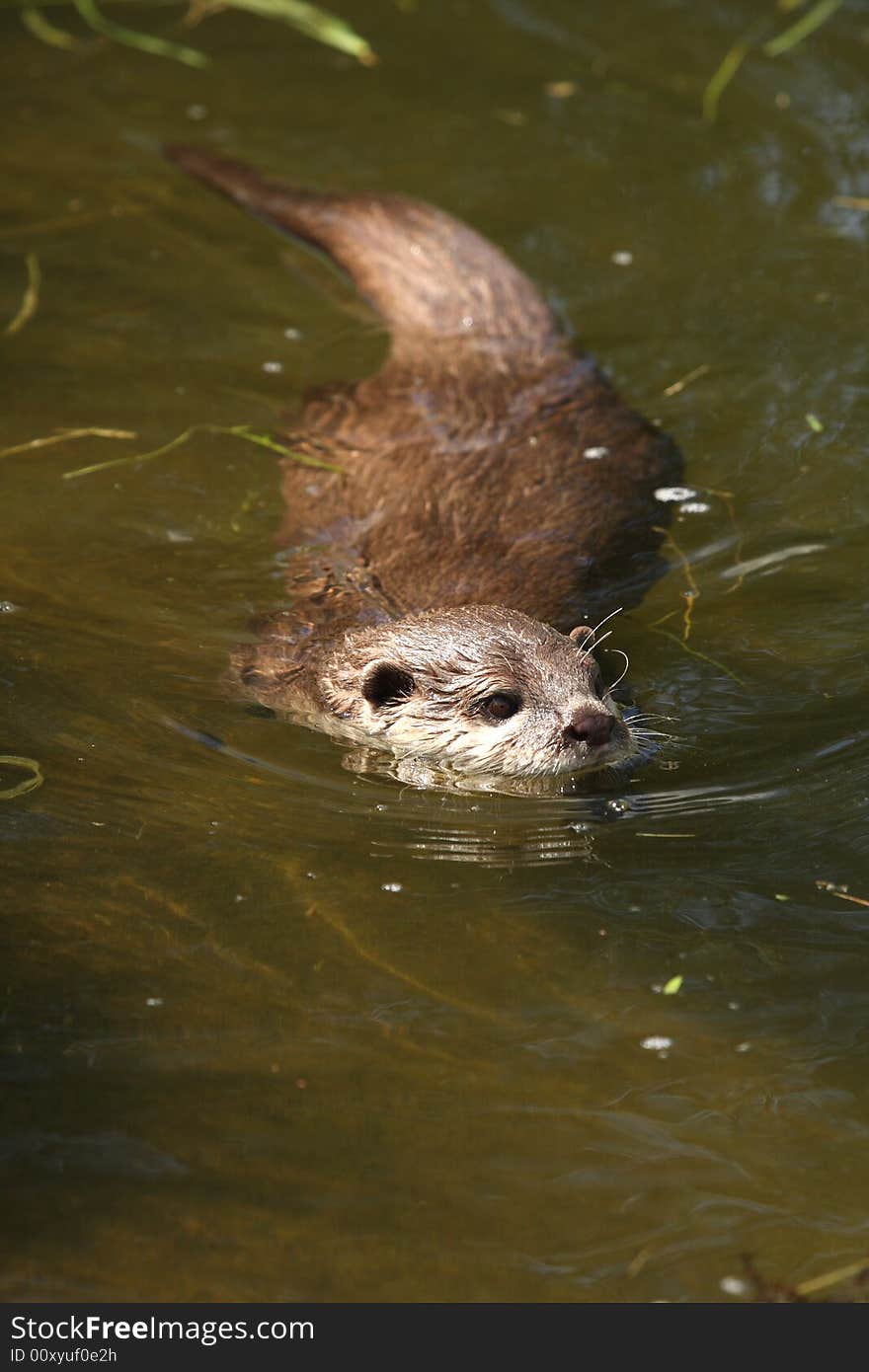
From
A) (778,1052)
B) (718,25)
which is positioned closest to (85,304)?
(718,25)

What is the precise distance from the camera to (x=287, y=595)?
396cm

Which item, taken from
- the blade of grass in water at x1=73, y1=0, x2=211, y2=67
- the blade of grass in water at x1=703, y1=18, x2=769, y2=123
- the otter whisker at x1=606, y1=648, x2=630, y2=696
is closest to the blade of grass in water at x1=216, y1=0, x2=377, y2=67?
the blade of grass in water at x1=73, y1=0, x2=211, y2=67

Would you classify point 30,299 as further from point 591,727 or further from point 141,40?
point 591,727

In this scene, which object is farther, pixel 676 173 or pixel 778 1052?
pixel 676 173

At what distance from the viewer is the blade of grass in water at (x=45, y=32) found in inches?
257

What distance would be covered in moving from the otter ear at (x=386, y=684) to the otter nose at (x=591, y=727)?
41cm

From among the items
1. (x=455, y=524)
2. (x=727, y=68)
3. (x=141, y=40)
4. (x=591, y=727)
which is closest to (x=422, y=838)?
(x=591, y=727)

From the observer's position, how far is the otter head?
10.7ft

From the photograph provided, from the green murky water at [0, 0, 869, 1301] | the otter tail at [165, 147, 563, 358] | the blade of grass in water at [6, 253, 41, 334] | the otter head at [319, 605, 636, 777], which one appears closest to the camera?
the green murky water at [0, 0, 869, 1301]

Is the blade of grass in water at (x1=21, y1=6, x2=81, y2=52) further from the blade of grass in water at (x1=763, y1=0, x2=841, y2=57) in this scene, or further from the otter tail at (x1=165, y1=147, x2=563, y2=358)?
the blade of grass in water at (x1=763, y1=0, x2=841, y2=57)

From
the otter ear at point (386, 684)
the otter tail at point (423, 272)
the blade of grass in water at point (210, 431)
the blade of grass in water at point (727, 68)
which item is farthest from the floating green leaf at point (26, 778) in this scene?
the blade of grass in water at point (727, 68)

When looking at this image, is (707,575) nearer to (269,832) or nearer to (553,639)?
(553,639)

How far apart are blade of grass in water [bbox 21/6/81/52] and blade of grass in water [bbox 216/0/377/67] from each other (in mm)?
686

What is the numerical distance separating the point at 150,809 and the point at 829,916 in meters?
1.27
